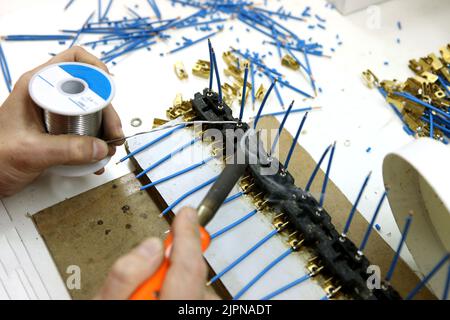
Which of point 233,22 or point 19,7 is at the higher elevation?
point 233,22

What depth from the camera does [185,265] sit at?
2.86 feet

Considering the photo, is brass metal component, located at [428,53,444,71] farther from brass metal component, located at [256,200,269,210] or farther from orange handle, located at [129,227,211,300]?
orange handle, located at [129,227,211,300]

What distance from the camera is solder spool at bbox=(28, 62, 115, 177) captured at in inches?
41.2

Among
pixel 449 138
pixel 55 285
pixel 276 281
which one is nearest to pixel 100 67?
pixel 55 285

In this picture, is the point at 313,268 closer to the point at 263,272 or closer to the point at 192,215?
the point at 263,272

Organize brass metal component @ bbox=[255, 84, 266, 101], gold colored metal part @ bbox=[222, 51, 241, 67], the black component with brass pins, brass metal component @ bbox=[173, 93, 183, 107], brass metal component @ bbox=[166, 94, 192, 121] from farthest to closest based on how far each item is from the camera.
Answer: gold colored metal part @ bbox=[222, 51, 241, 67] → brass metal component @ bbox=[255, 84, 266, 101] → brass metal component @ bbox=[173, 93, 183, 107] → brass metal component @ bbox=[166, 94, 192, 121] → the black component with brass pins

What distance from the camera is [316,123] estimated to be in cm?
157

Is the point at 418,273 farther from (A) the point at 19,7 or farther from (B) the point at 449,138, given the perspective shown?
(A) the point at 19,7

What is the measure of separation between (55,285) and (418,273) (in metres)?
0.90

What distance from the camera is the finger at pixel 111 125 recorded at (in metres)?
1.23

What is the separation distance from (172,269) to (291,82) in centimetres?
102

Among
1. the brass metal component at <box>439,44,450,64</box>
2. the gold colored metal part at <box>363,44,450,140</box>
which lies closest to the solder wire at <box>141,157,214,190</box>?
the gold colored metal part at <box>363,44,450,140</box>

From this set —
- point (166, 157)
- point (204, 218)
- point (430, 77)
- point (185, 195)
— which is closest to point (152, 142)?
point (166, 157)

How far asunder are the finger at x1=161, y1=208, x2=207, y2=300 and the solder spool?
362 millimetres
